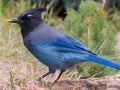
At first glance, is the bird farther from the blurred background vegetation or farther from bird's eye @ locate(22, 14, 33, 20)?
the blurred background vegetation

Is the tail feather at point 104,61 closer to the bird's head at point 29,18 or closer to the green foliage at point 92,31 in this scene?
the bird's head at point 29,18

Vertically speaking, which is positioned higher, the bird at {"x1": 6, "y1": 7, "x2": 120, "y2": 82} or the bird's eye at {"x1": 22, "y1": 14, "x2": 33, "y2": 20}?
the bird's eye at {"x1": 22, "y1": 14, "x2": 33, "y2": 20}

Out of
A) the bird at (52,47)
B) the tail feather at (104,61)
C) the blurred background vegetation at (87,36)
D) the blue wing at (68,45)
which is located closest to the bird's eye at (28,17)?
the bird at (52,47)

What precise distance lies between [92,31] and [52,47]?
1.11 meters

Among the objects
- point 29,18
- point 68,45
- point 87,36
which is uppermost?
point 29,18

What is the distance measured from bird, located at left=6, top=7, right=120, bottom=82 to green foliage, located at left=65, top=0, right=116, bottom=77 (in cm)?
83

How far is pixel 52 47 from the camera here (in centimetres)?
420

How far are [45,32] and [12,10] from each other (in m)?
2.93

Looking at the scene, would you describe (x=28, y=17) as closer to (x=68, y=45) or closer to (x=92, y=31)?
(x=68, y=45)

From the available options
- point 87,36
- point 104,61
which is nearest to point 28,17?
point 104,61

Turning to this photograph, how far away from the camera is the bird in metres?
4.13

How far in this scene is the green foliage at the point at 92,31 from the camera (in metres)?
5.06

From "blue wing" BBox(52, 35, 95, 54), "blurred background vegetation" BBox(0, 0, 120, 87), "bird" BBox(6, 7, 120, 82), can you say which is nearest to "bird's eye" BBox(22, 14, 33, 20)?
"bird" BBox(6, 7, 120, 82)

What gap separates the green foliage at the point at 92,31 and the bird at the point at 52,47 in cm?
83
